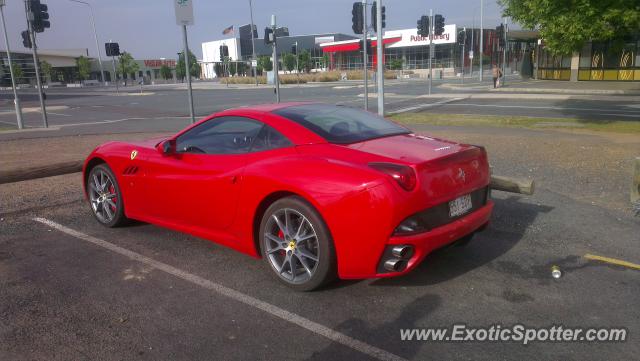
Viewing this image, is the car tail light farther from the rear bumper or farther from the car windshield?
the car windshield

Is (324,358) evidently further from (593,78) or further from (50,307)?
(593,78)

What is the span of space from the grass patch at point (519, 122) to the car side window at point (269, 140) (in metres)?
12.6

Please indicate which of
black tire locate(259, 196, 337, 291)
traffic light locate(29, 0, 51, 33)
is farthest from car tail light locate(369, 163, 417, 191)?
traffic light locate(29, 0, 51, 33)

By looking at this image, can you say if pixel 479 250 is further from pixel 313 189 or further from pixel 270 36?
pixel 270 36

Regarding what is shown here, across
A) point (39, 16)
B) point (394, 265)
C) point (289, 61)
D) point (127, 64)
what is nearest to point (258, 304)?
point (394, 265)

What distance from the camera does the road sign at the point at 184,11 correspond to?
32.4ft

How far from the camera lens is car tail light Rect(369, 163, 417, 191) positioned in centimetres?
349

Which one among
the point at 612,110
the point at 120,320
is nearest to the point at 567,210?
the point at 120,320

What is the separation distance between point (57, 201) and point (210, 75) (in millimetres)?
117677

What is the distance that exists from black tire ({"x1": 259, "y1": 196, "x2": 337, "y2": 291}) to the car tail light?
0.59 metres

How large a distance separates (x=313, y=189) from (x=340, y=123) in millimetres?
Answer: 1025

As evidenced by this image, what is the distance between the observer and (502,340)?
323 cm

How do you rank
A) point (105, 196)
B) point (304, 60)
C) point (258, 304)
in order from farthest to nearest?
point (304, 60) → point (105, 196) → point (258, 304)

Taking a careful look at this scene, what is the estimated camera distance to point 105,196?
A: 570 centimetres
